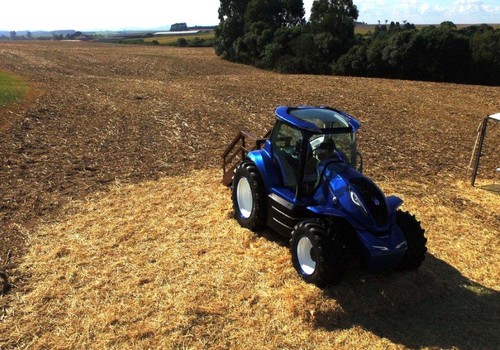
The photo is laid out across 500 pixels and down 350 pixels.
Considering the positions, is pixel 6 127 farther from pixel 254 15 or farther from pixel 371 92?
pixel 254 15

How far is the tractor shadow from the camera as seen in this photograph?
18.7 feet

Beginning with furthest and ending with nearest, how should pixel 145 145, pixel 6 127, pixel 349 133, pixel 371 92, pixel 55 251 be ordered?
pixel 371 92, pixel 6 127, pixel 145 145, pixel 55 251, pixel 349 133

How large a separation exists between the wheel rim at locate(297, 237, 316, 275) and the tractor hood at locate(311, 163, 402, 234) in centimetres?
54

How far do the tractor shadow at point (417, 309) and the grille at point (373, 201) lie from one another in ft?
3.42

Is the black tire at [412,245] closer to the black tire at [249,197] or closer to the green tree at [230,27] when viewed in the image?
the black tire at [249,197]

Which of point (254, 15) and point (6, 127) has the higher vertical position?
point (254, 15)

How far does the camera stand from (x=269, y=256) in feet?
23.6

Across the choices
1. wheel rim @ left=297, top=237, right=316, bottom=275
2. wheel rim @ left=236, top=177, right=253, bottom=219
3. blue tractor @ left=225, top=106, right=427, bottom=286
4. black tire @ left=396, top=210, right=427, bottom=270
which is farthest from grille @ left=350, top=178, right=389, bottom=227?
wheel rim @ left=236, top=177, right=253, bottom=219

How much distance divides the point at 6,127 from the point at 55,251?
9.77 m

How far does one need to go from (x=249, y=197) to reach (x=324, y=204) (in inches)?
76.5

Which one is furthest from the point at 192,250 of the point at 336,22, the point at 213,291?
the point at 336,22

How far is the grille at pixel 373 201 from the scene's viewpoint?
600 centimetres

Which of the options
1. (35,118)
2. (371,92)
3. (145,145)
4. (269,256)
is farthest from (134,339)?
(371,92)

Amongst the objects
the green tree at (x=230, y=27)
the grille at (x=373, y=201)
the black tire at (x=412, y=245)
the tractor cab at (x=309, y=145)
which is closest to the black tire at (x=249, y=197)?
the tractor cab at (x=309, y=145)
